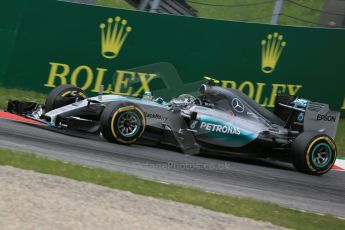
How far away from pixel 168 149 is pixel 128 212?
14.4ft

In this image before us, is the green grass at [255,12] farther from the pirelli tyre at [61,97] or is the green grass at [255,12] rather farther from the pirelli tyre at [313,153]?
the pirelli tyre at [61,97]

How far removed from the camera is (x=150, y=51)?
1336 cm

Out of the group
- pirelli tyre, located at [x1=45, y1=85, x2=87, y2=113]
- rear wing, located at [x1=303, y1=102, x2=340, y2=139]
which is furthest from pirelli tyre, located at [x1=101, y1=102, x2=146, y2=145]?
rear wing, located at [x1=303, y1=102, x2=340, y2=139]

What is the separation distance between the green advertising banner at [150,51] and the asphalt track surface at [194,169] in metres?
3.11

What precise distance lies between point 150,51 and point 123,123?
170 inches

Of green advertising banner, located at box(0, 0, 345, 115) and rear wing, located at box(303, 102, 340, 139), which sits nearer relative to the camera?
rear wing, located at box(303, 102, 340, 139)

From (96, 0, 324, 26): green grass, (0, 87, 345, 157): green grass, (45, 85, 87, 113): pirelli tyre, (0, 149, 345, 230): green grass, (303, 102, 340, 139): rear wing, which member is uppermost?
(96, 0, 324, 26): green grass

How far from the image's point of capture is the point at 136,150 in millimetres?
9305

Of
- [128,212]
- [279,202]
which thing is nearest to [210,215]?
[128,212]

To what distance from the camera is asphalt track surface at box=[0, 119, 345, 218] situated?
7852mm

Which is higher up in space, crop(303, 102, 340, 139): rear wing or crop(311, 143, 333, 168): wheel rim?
crop(303, 102, 340, 139): rear wing

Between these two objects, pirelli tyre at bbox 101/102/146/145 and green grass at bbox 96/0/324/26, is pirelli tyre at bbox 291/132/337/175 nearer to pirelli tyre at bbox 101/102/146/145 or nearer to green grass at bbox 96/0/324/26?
pirelli tyre at bbox 101/102/146/145

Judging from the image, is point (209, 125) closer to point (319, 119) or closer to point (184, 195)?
point (319, 119)

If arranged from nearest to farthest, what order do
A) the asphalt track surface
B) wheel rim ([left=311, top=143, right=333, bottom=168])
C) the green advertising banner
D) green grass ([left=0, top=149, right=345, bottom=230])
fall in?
green grass ([left=0, top=149, right=345, bottom=230]) → the asphalt track surface → wheel rim ([left=311, top=143, right=333, bottom=168]) → the green advertising banner
